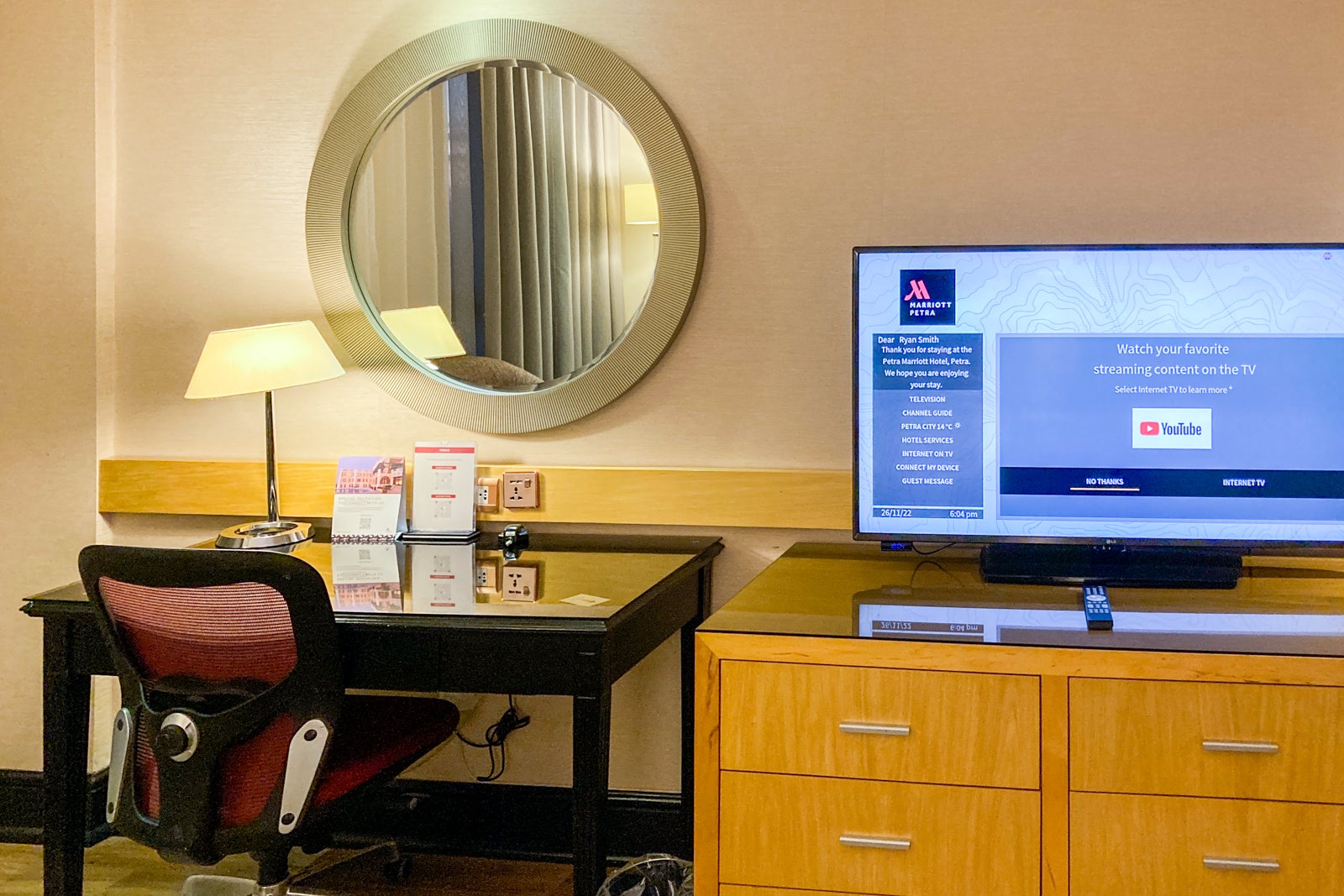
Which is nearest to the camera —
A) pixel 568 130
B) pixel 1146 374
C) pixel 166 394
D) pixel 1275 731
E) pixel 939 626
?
pixel 1275 731

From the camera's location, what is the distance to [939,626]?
5.31 feet

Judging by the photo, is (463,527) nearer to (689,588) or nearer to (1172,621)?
(689,588)

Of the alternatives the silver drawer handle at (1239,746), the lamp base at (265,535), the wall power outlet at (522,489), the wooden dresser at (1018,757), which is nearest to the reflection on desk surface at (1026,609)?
the wooden dresser at (1018,757)

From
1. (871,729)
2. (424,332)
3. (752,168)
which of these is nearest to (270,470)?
(424,332)

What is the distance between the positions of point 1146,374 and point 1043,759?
0.75m

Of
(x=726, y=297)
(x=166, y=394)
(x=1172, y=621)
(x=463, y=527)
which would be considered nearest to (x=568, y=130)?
(x=726, y=297)

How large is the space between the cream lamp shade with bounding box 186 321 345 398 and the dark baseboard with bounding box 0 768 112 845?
968 millimetres

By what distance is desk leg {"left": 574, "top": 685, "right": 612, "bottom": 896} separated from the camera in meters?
1.66

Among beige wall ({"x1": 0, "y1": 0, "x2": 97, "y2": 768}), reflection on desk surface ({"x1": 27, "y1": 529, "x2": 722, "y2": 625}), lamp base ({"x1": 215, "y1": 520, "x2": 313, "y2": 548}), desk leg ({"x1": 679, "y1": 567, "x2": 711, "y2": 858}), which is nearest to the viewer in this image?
reflection on desk surface ({"x1": 27, "y1": 529, "x2": 722, "y2": 625})

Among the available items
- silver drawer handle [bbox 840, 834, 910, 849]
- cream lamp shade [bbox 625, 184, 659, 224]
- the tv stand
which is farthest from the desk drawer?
cream lamp shade [bbox 625, 184, 659, 224]

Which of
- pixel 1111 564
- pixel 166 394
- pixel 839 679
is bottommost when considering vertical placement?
pixel 839 679

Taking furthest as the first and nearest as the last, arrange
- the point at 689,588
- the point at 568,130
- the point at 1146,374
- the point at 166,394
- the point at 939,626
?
1. the point at 166,394
2. the point at 568,130
3. the point at 689,588
4. the point at 1146,374
5. the point at 939,626

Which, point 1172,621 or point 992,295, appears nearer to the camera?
point 1172,621

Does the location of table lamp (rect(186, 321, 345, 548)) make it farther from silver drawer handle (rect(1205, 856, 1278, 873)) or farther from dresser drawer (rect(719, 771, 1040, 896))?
silver drawer handle (rect(1205, 856, 1278, 873))
